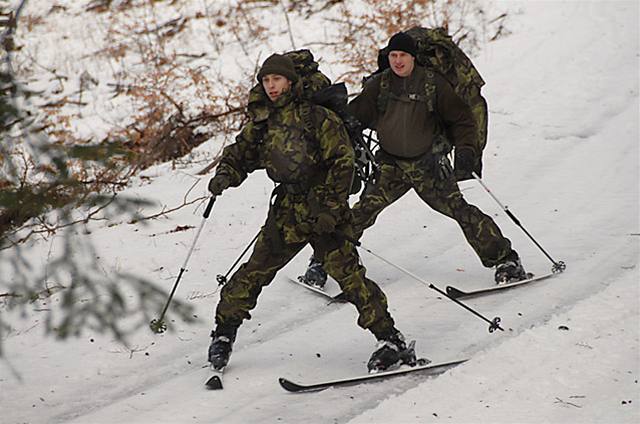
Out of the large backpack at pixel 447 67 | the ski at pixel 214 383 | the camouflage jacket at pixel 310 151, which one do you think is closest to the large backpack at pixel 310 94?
the camouflage jacket at pixel 310 151

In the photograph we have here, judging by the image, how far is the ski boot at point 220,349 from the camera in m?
5.82

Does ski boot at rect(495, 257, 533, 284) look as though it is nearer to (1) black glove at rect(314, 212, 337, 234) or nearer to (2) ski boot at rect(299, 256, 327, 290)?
(2) ski boot at rect(299, 256, 327, 290)

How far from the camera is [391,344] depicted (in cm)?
570

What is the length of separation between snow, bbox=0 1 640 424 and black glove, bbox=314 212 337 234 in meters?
1.03

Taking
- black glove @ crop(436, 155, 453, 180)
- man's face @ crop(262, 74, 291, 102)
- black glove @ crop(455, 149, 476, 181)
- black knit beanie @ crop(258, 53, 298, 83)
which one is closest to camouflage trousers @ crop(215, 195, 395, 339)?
man's face @ crop(262, 74, 291, 102)

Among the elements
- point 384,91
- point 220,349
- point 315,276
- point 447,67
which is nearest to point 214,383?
point 220,349

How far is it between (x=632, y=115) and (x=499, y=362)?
6.86 m

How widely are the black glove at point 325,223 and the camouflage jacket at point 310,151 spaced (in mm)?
65

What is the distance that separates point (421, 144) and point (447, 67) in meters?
0.62

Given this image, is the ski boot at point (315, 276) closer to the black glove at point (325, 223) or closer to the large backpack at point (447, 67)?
the large backpack at point (447, 67)

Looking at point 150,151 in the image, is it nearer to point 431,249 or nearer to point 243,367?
point 431,249

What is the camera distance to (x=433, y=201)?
7098mm

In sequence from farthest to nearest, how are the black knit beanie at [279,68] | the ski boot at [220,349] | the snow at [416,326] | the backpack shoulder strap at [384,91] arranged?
the backpack shoulder strap at [384,91] → the ski boot at [220,349] → the black knit beanie at [279,68] → the snow at [416,326]

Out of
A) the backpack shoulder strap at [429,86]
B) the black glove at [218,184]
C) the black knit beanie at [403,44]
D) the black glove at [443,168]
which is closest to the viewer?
the black glove at [218,184]
